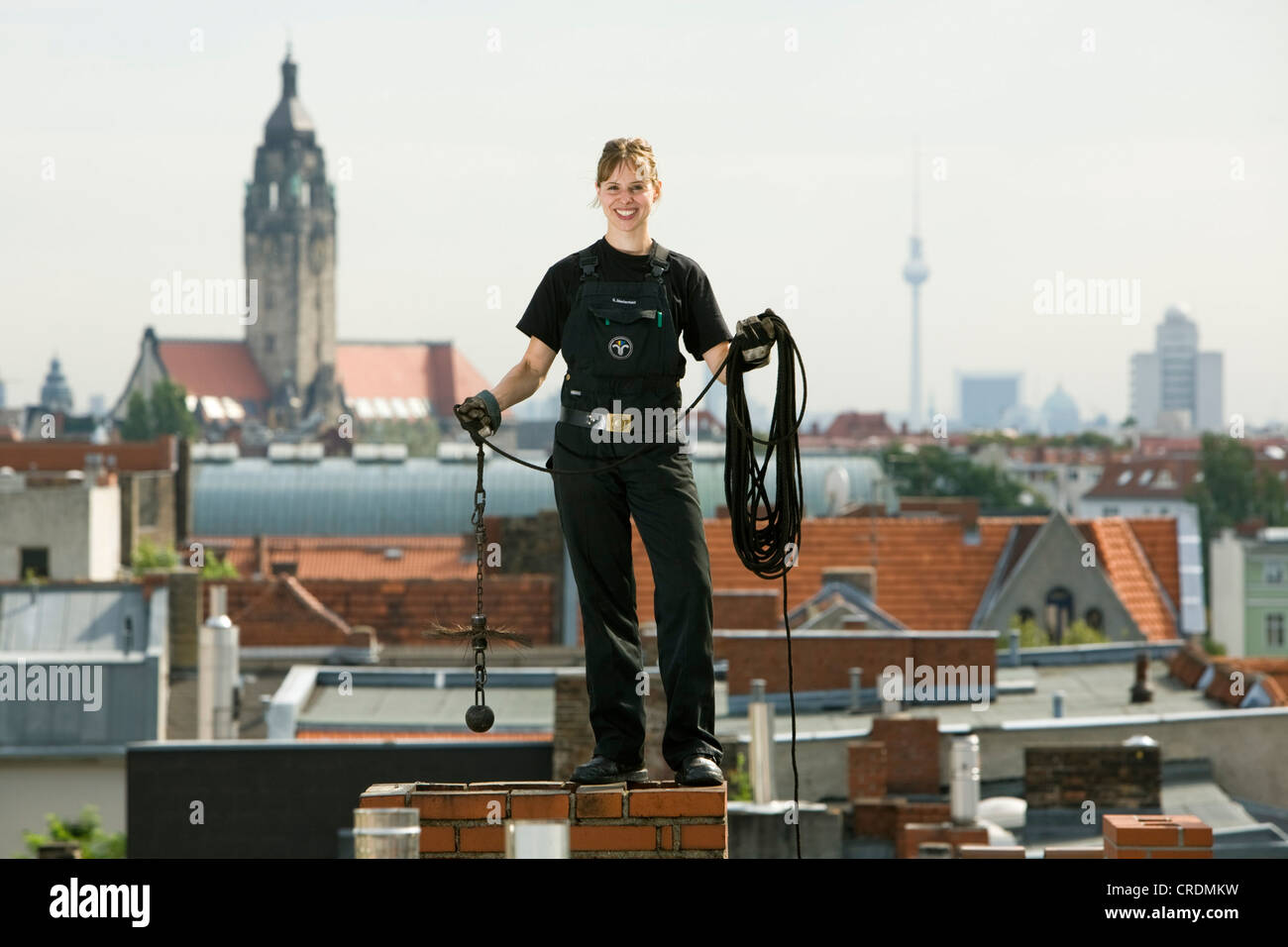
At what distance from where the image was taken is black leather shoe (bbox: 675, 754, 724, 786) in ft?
23.4

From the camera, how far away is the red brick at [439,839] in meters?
6.92

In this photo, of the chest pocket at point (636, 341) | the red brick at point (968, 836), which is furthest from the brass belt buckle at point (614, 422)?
the red brick at point (968, 836)

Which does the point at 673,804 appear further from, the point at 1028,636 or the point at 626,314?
the point at 1028,636

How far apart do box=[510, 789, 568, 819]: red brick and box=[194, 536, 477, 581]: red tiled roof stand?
4832 centimetres

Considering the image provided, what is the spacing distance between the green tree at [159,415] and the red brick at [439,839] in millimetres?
144747

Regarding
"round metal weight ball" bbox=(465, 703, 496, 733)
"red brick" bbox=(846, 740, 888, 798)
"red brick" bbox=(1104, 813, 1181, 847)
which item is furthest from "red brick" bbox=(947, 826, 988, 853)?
"round metal weight ball" bbox=(465, 703, 496, 733)

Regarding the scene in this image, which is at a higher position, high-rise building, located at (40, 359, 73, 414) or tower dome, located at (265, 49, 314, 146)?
tower dome, located at (265, 49, 314, 146)

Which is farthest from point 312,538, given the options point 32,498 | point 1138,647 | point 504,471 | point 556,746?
point 556,746

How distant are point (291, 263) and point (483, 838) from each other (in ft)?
602

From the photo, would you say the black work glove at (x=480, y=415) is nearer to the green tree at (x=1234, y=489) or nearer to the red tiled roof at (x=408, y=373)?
the green tree at (x=1234, y=489)

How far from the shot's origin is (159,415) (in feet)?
503

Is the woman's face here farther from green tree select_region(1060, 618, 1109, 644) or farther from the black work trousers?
green tree select_region(1060, 618, 1109, 644)
